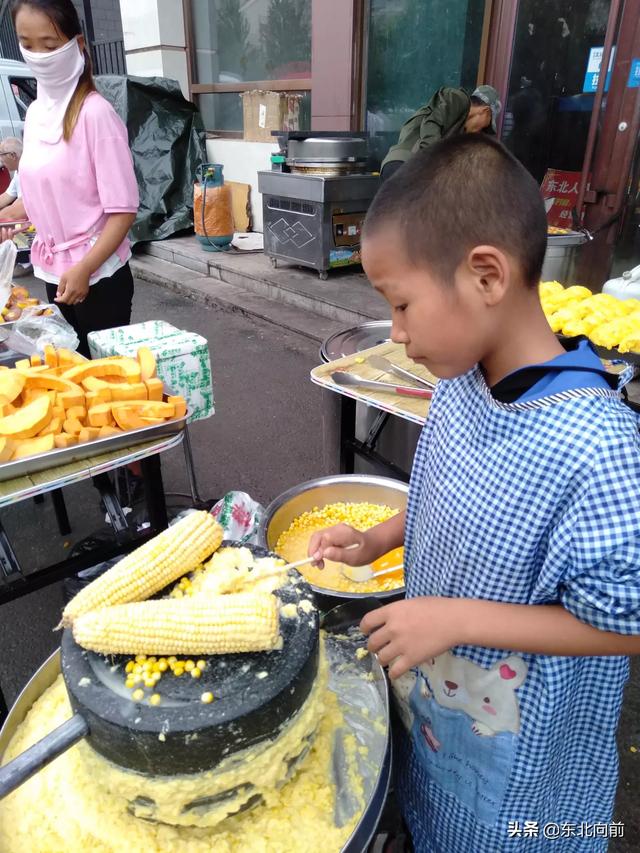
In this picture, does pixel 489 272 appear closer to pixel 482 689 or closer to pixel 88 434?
pixel 482 689

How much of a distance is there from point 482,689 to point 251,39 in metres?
10.7

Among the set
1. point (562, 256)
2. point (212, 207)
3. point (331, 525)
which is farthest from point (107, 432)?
point (212, 207)

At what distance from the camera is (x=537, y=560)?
106cm

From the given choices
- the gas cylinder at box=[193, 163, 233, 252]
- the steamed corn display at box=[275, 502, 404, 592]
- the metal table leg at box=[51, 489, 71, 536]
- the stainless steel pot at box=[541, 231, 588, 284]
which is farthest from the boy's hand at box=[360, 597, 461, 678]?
the gas cylinder at box=[193, 163, 233, 252]

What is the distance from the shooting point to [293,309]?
23.5ft

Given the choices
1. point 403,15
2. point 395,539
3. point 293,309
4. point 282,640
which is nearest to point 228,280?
point 293,309

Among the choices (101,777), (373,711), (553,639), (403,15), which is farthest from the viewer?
(403,15)

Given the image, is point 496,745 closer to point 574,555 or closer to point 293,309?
point 574,555

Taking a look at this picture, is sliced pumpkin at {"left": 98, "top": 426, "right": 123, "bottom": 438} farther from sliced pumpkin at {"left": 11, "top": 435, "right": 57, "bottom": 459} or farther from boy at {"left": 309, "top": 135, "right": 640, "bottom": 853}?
boy at {"left": 309, "top": 135, "right": 640, "bottom": 853}

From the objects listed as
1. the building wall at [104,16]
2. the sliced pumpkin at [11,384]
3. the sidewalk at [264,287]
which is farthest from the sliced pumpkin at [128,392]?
the building wall at [104,16]

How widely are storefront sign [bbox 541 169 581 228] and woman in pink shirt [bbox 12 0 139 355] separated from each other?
4.60 meters

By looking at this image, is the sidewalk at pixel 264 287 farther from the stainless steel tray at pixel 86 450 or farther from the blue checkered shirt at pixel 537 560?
the blue checkered shirt at pixel 537 560

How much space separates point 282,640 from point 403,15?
7915mm

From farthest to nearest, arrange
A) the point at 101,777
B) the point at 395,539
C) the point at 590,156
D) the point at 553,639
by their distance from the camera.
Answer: the point at 590,156
the point at 395,539
the point at 553,639
the point at 101,777
